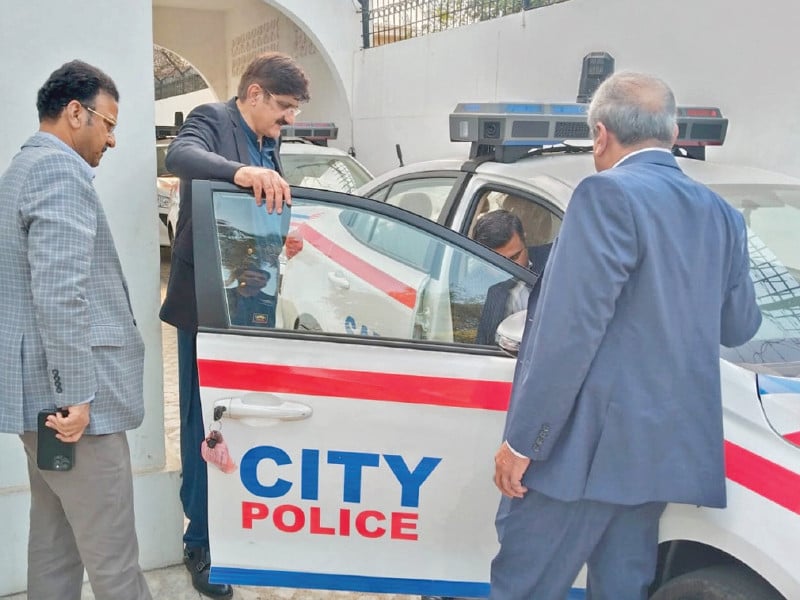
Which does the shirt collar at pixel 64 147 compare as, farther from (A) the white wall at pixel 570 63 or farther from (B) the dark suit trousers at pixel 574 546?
(A) the white wall at pixel 570 63

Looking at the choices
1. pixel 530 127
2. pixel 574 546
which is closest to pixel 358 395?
pixel 574 546

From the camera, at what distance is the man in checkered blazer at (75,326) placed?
1.78 metres

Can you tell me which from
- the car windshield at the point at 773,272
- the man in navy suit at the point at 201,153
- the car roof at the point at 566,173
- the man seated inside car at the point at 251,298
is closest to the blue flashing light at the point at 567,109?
the car roof at the point at 566,173

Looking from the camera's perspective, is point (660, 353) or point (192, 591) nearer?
point (660, 353)

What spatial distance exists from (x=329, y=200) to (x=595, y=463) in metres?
1.00

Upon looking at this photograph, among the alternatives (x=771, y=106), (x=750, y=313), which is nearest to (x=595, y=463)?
(x=750, y=313)

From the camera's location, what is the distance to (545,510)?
1.78 meters

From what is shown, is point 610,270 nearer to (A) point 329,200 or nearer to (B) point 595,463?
(B) point 595,463

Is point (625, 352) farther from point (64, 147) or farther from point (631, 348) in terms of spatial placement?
point (64, 147)

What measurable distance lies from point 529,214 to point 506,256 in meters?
0.35

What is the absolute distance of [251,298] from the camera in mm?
2135

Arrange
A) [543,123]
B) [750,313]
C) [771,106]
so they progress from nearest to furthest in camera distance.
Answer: [750,313]
[543,123]
[771,106]

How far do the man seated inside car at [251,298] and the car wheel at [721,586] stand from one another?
1.19 m

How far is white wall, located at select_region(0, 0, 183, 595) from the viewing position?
7.79 feet
